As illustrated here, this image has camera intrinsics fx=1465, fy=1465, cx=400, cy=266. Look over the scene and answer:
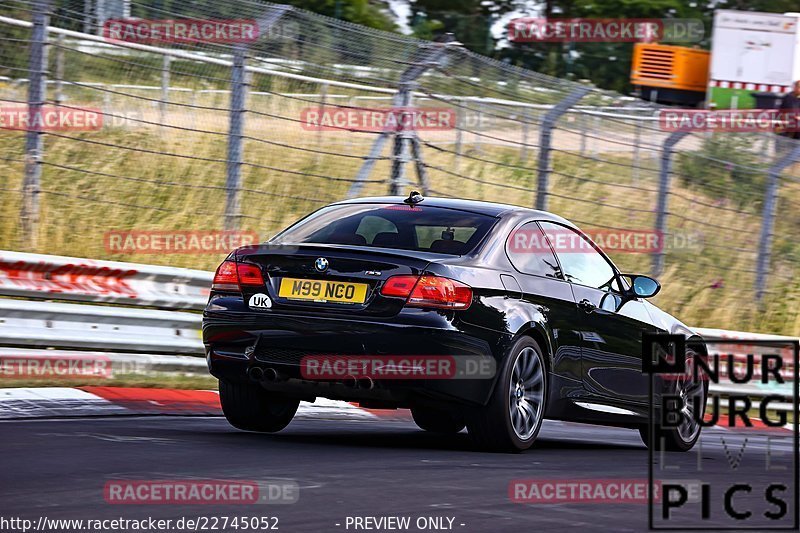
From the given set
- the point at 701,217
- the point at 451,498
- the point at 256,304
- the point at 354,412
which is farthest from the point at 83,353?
the point at 701,217

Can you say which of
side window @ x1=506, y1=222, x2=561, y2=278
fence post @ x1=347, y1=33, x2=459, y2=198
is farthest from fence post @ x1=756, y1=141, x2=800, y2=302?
side window @ x1=506, y1=222, x2=561, y2=278

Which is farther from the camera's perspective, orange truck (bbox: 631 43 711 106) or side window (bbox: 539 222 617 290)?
orange truck (bbox: 631 43 711 106)

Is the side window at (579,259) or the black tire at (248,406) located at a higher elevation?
the side window at (579,259)

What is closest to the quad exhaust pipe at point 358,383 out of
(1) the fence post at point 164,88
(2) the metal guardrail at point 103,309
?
(2) the metal guardrail at point 103,309

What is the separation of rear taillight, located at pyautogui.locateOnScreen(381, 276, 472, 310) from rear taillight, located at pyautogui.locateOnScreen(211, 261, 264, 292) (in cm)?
72

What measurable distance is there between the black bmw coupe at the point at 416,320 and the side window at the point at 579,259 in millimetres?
18

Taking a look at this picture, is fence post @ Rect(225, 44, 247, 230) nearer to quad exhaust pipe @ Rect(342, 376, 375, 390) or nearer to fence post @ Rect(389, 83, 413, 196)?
fence post @ Rect(389, 83, 413, 196)

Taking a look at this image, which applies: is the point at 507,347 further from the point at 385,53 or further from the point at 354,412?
the point at 385,53

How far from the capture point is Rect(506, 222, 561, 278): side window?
26.1ft

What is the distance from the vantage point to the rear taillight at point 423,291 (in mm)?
7227

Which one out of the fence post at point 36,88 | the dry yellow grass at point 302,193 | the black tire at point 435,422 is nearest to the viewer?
the black tire at point 435,422

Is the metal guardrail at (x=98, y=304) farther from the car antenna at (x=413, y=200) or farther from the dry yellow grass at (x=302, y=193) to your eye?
the car antenna at (x=413, y=200)

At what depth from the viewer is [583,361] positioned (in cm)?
840

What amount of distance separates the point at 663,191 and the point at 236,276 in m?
8.05
